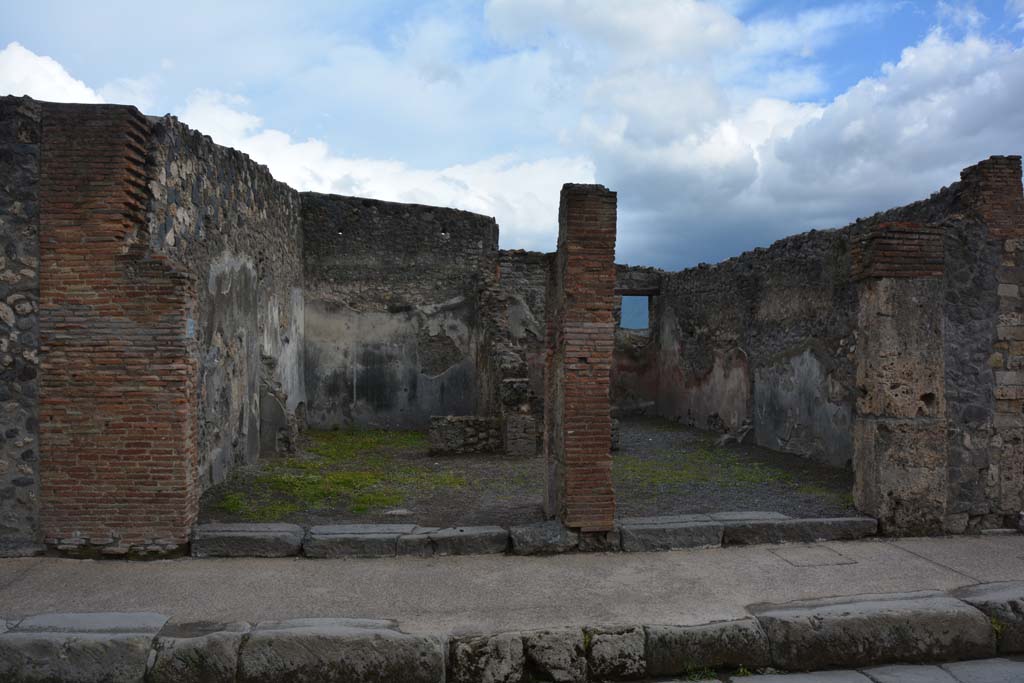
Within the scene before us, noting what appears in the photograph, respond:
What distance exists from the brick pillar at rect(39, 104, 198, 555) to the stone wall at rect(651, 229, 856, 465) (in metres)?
7.81

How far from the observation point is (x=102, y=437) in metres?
5.35

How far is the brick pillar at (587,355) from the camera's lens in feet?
18.6

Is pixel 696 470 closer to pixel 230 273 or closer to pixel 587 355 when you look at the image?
pixel 587 355

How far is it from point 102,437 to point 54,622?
1626mm

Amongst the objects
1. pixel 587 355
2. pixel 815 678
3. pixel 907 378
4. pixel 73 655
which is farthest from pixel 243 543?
pixel 907 378

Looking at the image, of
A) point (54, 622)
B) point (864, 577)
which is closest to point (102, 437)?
point (54, 622)

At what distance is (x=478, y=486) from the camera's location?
316 inches

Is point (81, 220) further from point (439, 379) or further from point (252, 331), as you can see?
point (439, 379)

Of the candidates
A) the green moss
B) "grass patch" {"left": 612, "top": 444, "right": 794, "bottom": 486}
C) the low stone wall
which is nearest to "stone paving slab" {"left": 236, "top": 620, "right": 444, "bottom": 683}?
the green moss

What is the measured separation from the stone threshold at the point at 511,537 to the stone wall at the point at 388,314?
7.34 meters

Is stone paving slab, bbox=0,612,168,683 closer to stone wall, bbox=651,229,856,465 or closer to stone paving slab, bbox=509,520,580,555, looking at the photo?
stone paving slab, bbox=509,520,580,555

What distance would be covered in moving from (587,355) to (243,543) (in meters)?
3.06

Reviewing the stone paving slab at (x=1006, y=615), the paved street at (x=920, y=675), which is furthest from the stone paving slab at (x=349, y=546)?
the stone paving slab at (x=1006, y=615)

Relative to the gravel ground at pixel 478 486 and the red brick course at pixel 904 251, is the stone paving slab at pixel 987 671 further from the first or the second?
the red brick course at pixel 904 251
